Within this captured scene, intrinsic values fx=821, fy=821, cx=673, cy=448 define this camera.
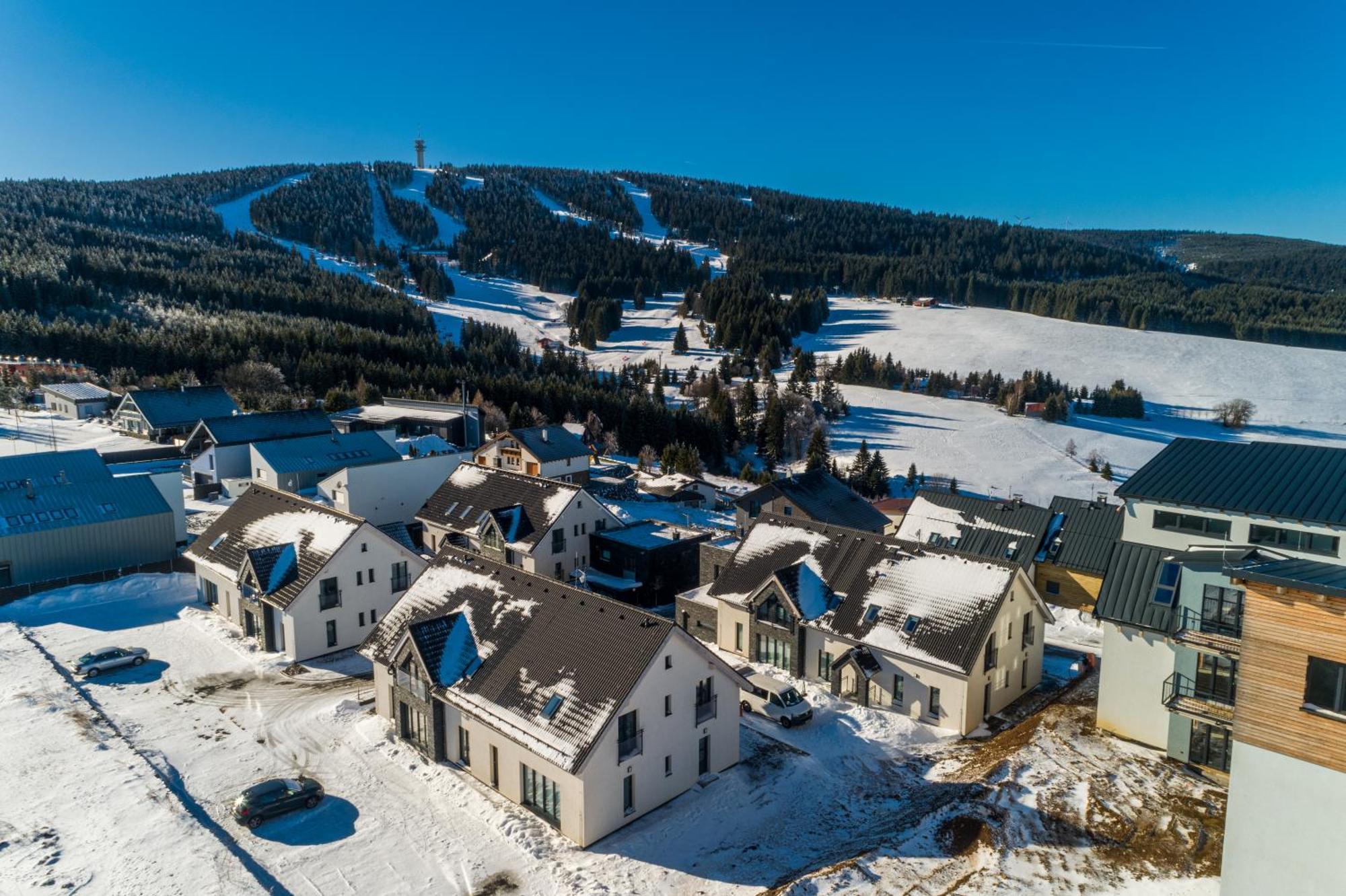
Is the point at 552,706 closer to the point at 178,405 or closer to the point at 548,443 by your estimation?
the point at 548,443

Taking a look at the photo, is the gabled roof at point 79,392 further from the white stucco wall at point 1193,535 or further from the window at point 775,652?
the white stucco wall at point 1193,535

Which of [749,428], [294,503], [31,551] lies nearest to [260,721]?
[294,503]

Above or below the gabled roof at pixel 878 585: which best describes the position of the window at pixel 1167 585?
above

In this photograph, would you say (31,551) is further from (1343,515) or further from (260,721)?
(1343,515)

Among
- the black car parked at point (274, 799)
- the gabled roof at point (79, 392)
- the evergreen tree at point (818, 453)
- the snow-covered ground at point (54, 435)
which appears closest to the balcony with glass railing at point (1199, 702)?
the black car parked at point (274, 799)

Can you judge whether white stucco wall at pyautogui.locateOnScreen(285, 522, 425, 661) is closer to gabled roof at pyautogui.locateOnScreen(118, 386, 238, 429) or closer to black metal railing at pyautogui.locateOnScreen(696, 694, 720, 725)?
black metal railing at pyautogui.locateOnScreen(696, 694, 720, 725)

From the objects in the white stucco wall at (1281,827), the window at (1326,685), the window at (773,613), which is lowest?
the window at (773,613)

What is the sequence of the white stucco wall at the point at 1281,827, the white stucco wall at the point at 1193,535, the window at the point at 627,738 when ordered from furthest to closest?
the white stucco wall at the point at 1193,535 < the window at the point at 627,738 < the white stucco wall at the point at 1281,827

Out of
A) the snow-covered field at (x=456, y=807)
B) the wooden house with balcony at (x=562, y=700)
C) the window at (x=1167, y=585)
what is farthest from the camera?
the window at (x=1167, y=585)
